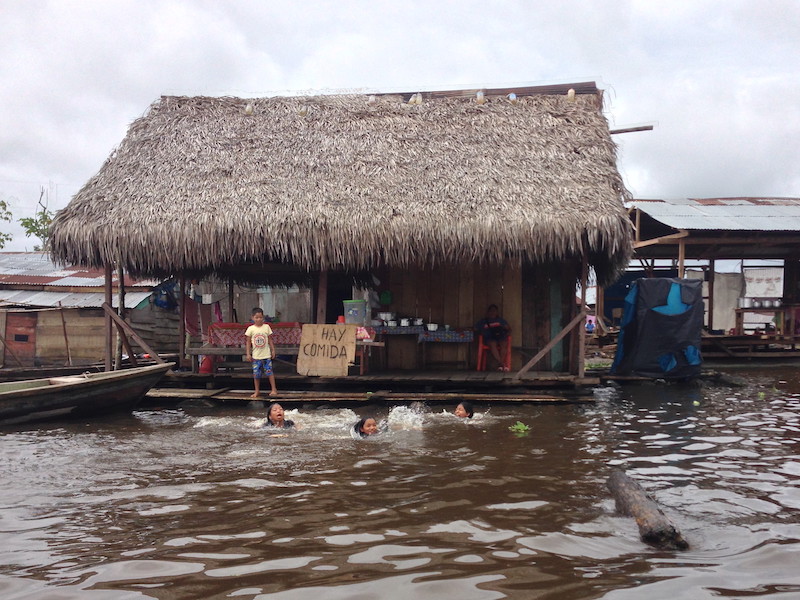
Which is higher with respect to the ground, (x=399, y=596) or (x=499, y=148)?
(x=499, y=148)

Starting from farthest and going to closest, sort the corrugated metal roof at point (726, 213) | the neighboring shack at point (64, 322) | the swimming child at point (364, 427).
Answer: the neighboring shack at point (64, 322) → the corrugated metal roof at point (726, 213) → the swimming child at point (364, 427)

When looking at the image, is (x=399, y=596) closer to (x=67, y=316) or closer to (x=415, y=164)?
(x=415, y=164)

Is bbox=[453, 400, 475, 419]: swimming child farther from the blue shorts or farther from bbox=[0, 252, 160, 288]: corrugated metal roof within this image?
bbox=[0, 252, 160, 288]: corrugated metal roof

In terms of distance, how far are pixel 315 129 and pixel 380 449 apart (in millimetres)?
7000

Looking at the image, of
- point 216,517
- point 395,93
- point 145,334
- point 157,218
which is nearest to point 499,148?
point 395,93

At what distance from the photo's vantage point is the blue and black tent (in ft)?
38.4

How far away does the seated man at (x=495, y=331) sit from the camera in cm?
1107

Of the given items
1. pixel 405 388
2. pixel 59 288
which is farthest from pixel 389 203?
pixel 59 288

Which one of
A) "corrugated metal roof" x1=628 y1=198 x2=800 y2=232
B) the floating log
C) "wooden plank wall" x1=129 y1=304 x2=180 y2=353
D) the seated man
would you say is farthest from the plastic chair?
"wooden plank wall" x1=129 y1=304 x2=180 y2=353

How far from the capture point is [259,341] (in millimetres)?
9977

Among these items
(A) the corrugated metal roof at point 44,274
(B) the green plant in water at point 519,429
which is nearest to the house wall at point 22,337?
(A) the corrugated metal roof at point 44,274

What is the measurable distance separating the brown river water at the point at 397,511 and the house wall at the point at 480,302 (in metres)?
3.12

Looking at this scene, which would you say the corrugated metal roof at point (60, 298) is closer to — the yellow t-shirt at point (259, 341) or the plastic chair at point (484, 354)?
the yellow t-shirt at point (259, 341)

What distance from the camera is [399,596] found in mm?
3465
